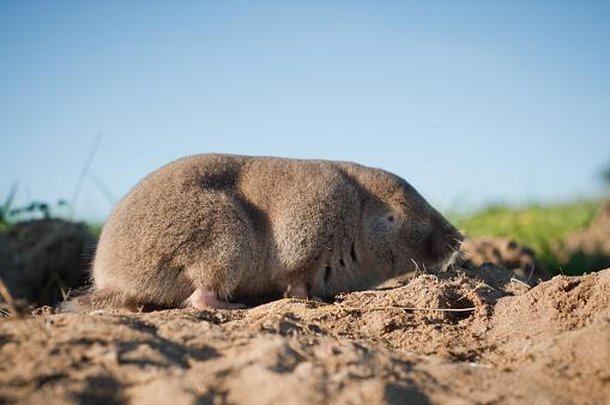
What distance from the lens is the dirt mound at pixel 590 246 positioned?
7.08 m

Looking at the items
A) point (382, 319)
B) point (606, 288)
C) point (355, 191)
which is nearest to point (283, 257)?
point (355, 191)

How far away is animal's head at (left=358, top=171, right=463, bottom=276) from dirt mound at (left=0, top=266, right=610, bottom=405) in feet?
4.76

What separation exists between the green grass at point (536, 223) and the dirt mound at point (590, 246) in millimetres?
125

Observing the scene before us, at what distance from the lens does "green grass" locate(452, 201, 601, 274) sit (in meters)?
8.39

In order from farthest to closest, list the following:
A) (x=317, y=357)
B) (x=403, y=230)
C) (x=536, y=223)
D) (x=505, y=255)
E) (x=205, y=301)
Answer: (x=536, y=223) → (x=505, y=255) → (x=403, y=230) → (x=205, y=301) → (x=317, y=357)

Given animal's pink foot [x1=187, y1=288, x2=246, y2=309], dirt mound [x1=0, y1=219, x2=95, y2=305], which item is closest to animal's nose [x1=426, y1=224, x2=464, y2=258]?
animal's pink foot [x1=187, y1=288, x2=246, y2=309]

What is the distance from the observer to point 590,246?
318 inches

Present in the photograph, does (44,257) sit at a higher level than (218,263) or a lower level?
lower

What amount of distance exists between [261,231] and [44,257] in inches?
143

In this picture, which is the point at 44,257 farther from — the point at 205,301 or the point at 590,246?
the point at 590,246

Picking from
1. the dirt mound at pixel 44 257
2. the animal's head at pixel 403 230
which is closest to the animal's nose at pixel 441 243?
the animal's head at pixel 403 230

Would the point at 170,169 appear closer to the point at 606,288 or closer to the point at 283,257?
the point at 283,257

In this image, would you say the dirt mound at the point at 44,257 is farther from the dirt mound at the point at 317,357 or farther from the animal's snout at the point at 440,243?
the dirt mound at the point at 317,357

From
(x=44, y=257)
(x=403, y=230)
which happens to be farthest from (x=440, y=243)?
(x=44, y=257)
